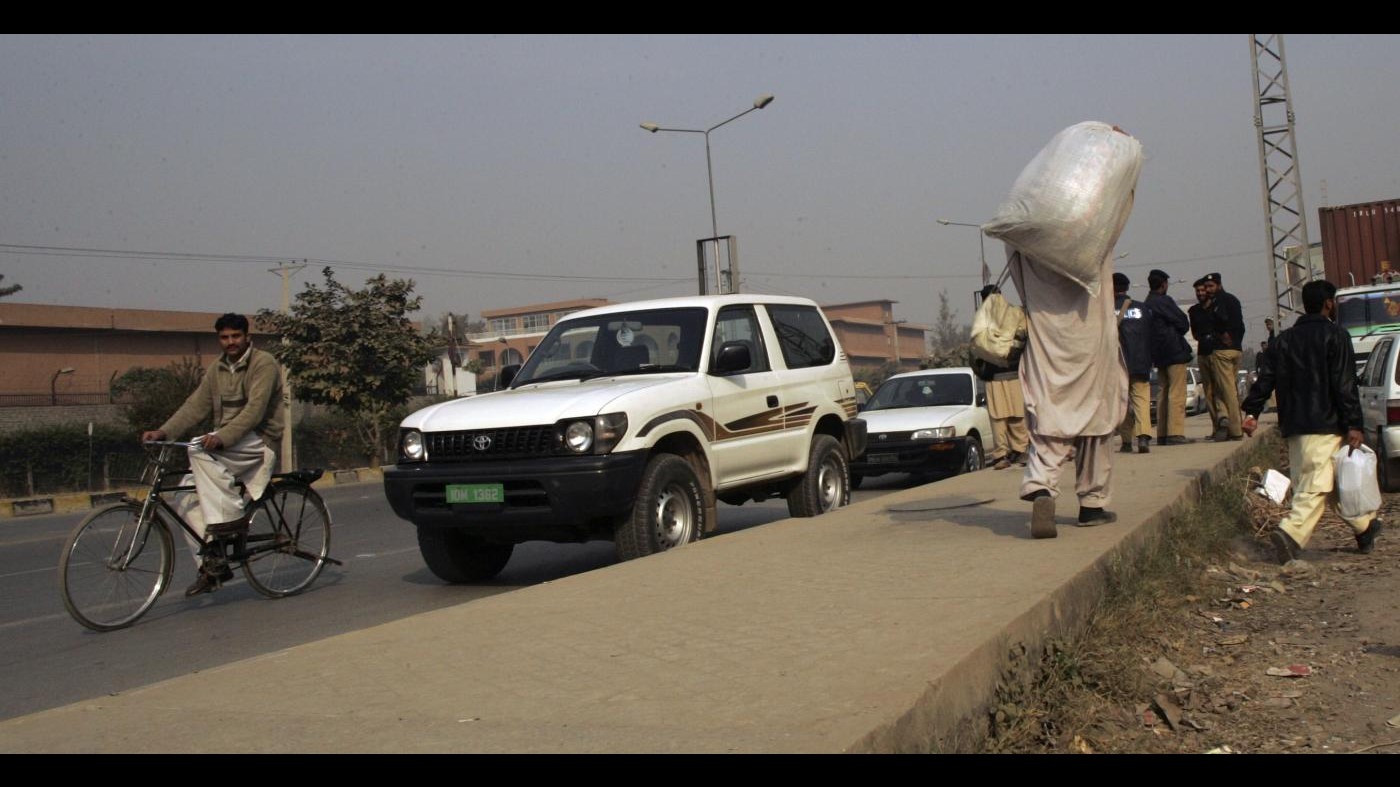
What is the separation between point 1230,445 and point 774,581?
8232 mm

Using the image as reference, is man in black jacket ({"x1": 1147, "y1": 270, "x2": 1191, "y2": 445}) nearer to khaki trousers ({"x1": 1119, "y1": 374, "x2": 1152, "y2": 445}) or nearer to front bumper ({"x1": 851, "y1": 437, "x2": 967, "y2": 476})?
khaki trousers ({"x1": 1119, "y1": 374, "x2": 1152, "y2": 445})

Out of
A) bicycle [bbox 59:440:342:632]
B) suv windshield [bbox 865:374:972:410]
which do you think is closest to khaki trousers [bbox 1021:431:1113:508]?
bicycle [bbox 59:440:342:632]

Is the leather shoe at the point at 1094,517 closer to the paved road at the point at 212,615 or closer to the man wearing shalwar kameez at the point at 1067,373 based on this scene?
the man wearing shalwar kameez at the point at 1067,373

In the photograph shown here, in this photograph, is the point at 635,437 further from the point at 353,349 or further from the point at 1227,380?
the point at 353,349

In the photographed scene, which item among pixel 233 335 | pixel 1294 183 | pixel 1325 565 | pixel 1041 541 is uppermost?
pixel 1294 183

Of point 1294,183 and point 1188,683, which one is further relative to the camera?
point 1294,183

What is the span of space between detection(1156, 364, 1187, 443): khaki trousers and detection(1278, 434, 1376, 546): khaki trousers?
5512 millimetres

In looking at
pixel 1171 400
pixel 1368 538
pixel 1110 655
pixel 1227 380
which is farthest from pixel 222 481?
pixel 1227 380

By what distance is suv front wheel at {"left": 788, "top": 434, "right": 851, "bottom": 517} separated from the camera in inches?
356

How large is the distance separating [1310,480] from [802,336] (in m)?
3.92

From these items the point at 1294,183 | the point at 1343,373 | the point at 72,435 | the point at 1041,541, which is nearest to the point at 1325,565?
the point at 1343,373

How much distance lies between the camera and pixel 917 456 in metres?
13.9

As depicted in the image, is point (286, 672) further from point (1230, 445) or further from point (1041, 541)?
Answer: point (1230, 445)

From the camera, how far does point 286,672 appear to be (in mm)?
4086
